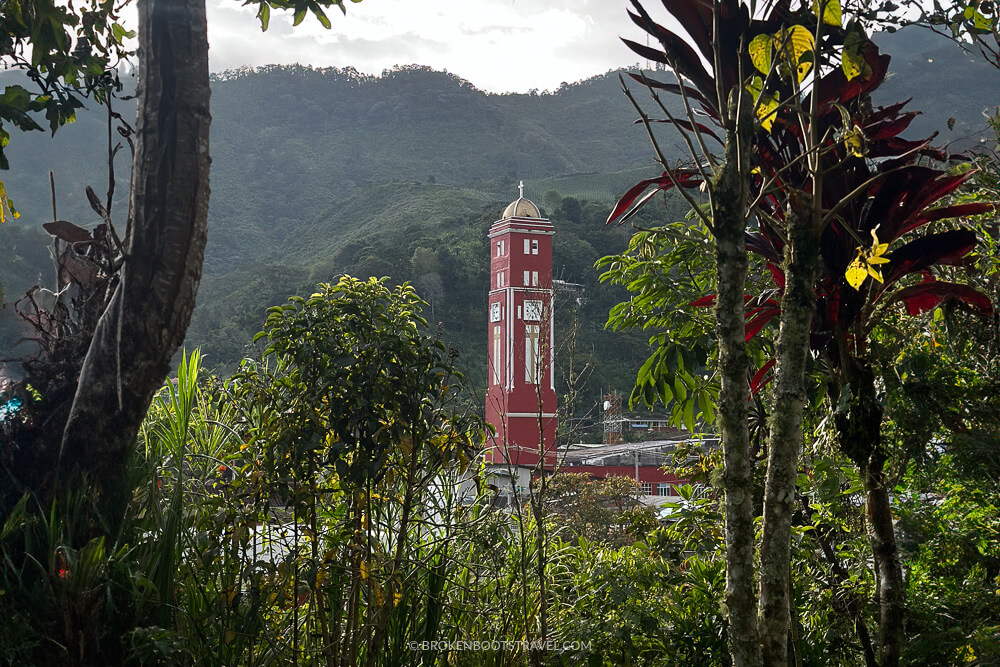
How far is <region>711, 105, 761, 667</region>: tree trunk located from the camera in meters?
1.21

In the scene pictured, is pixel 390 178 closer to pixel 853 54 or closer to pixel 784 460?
pixel 853 54

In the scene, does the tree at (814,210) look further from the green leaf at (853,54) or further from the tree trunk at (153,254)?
the tree trunk at (153,254)

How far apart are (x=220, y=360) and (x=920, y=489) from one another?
25.0 metres

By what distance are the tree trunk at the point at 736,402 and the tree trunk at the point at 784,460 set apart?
0.23 ft

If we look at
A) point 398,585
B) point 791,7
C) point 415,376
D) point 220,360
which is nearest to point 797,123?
point 791,7

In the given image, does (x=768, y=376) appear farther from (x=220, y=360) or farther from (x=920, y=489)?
(x=220, y=360)

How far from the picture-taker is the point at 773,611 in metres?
1.26

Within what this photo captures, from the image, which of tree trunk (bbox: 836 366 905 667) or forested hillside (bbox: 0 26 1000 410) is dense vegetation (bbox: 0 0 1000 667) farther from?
forested hillside (bbox: 0 26 1000 410)

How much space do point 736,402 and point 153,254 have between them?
1.45m

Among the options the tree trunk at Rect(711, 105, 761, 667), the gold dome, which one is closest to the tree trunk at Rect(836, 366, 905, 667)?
the tree trunk at Rect(711, 105, 761, 667)

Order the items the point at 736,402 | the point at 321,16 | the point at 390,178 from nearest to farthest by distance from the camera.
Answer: the point at 736,402
the point at 321,16
the point at 390,178

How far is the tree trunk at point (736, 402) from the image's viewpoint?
3.95 ft

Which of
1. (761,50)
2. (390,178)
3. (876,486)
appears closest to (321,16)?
(761,50)

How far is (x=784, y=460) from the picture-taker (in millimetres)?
1279
